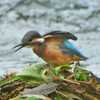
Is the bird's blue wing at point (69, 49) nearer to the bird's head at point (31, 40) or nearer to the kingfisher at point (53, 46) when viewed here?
the kingfisher at point (53, 46)

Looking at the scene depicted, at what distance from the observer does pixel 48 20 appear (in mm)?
14930

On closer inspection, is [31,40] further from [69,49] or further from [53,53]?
[69,49]

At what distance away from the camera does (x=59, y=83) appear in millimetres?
5121

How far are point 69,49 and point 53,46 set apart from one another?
134mm

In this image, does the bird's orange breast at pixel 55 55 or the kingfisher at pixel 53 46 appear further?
the bird's orange breast at pixel 55 55

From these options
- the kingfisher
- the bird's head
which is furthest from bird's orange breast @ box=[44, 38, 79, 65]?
the bird's head

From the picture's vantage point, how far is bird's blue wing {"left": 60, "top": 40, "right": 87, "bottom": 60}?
19.6ft

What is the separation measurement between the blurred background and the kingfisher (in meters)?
5.65

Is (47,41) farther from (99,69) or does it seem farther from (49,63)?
(99,69)

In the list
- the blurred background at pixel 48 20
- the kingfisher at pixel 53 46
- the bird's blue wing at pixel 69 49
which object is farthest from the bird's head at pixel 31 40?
the blurred background at pixel 48 20

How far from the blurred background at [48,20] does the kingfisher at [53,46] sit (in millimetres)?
5646

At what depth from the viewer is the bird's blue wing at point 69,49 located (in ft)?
19.6

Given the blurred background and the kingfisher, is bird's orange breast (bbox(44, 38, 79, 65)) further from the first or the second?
the blurred background

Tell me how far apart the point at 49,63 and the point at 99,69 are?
370 centimetres
